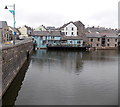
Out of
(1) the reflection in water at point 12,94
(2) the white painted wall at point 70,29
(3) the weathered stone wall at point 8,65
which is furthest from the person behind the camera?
(2) the white painted wall at point 70,29

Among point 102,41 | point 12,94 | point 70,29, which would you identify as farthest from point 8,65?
point 102,41

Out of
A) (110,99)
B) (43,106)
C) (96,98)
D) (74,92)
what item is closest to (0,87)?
(43,106)

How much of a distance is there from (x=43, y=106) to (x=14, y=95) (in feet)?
12.9

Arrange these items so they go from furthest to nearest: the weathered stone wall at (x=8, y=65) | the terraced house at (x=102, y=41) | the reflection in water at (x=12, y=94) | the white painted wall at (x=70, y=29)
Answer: the white painted wall at (x=70, y=29) → the terraced house at (x=102, y=41) → the weathered stone wall at (x=8, y=65) → the reflection in water at (x=12, y=94)

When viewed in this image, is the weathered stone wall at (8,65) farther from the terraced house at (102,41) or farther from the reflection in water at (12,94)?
the terraced house at (102,41)

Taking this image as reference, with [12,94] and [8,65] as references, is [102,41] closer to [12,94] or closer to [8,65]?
[8,65]

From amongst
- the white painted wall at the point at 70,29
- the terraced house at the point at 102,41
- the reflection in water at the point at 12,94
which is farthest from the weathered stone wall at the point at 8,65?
the terraced house at the point at 102,41

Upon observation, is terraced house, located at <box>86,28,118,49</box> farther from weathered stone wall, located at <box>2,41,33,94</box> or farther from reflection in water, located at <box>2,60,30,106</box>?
reflection in water, located at <box>2,60,30,106</box>

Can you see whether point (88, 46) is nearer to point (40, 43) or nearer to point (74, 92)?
point (40, 43)

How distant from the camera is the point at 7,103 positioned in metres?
14.0

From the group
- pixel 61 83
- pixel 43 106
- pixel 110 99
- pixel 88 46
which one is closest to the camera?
pixel 43 106

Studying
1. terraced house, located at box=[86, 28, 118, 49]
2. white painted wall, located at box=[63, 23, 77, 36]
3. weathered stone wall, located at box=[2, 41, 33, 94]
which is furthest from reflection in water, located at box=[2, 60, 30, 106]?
terraced house, located at box=[86, 28, 118, 49]

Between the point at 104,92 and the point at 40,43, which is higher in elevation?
the point at 40,43

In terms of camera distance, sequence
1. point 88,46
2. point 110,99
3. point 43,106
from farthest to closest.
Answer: point 88,46, point 110,99, point 43,106
